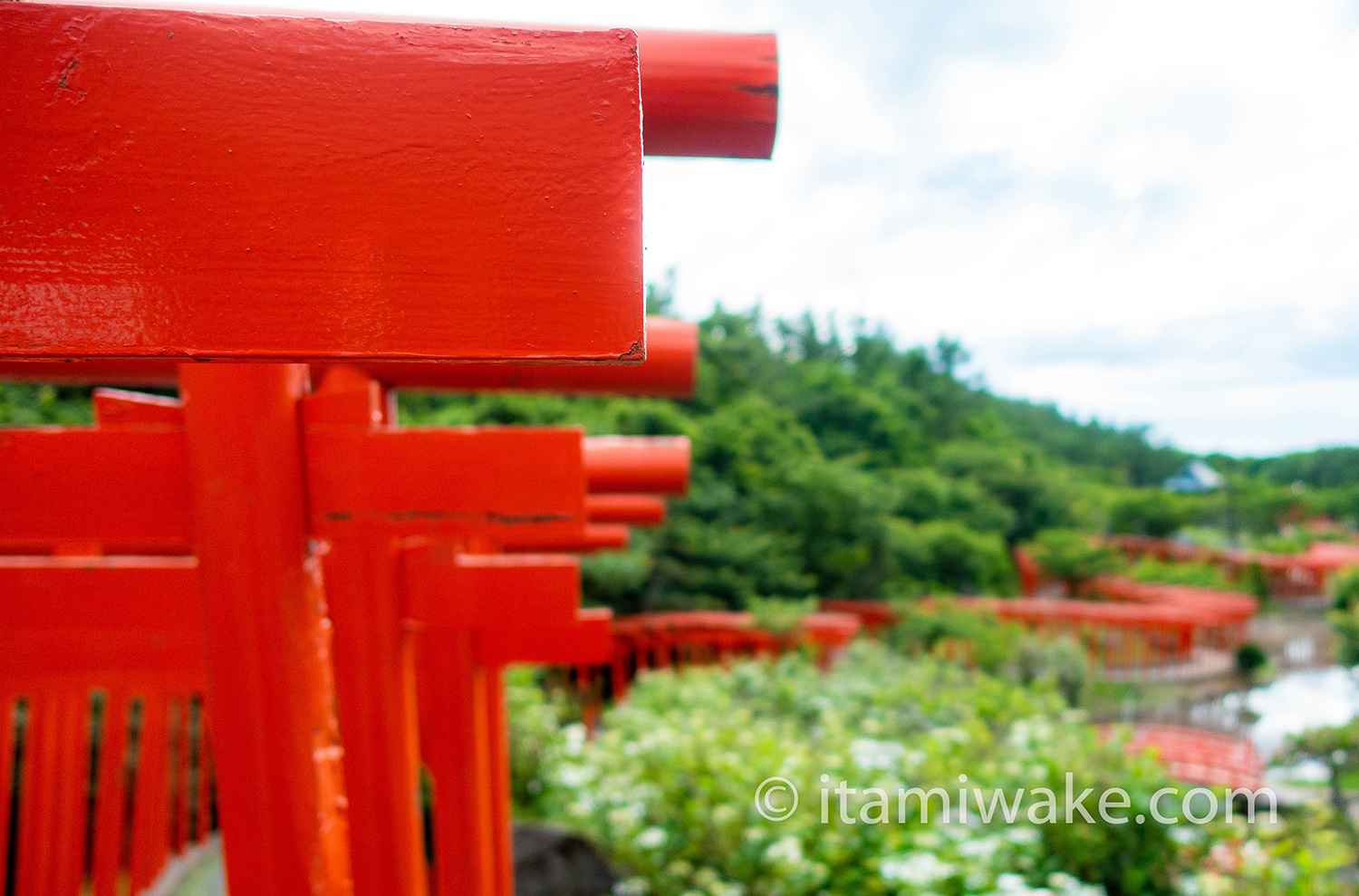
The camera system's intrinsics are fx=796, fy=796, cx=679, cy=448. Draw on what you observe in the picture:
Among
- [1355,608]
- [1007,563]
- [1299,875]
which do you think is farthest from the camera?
[1007,563]

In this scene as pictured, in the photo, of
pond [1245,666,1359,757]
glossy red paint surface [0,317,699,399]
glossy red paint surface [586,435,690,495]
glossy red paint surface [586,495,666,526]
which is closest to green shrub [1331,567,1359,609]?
pond [1245,666,1359,757]

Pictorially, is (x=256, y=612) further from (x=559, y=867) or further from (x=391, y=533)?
(x=559, y=867)

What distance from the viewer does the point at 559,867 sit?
326 centimetres

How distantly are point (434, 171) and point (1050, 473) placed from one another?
43.7 feet

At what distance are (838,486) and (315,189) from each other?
8293 mm

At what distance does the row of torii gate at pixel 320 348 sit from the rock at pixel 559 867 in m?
1.93

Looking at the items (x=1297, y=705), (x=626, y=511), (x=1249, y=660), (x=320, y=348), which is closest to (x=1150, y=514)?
(x=1249, y=660)

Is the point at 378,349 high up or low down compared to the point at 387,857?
up

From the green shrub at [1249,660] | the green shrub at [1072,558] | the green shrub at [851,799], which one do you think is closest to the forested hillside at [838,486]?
the green shrub at [1072,558]

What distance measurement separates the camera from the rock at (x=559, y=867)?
3.22m

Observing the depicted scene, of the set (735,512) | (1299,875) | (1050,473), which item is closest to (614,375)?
(1299,875)

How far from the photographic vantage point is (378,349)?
1.30 feet

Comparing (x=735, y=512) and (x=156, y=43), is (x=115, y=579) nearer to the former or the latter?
(x=156, y=43)

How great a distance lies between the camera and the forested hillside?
7.59 m
